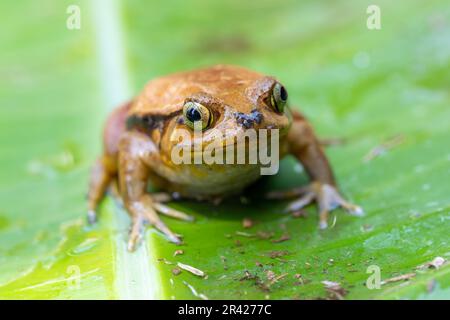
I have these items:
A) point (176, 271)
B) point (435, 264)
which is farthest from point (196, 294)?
point (435, 264)

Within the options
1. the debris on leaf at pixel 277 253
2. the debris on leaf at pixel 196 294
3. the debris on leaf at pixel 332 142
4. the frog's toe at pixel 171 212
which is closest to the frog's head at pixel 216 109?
the frog's toe at pixel 171 212

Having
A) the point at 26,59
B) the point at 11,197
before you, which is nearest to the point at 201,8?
the point at 26,59

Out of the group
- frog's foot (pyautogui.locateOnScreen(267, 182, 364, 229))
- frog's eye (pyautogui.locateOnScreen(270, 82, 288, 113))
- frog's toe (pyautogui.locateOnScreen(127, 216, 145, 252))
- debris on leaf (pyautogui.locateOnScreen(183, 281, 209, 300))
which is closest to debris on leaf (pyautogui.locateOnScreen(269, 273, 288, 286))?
debris on leaf (pyautogui.locateOnScreen(183, 281, 209, 300))

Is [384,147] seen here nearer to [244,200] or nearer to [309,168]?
[309,168]

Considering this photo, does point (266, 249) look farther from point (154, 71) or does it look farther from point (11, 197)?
point (154, 71)

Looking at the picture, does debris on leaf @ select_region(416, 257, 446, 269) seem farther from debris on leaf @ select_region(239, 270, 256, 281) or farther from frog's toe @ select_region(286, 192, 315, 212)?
frog's toe @ select_region(286, 192, 315, 212)
